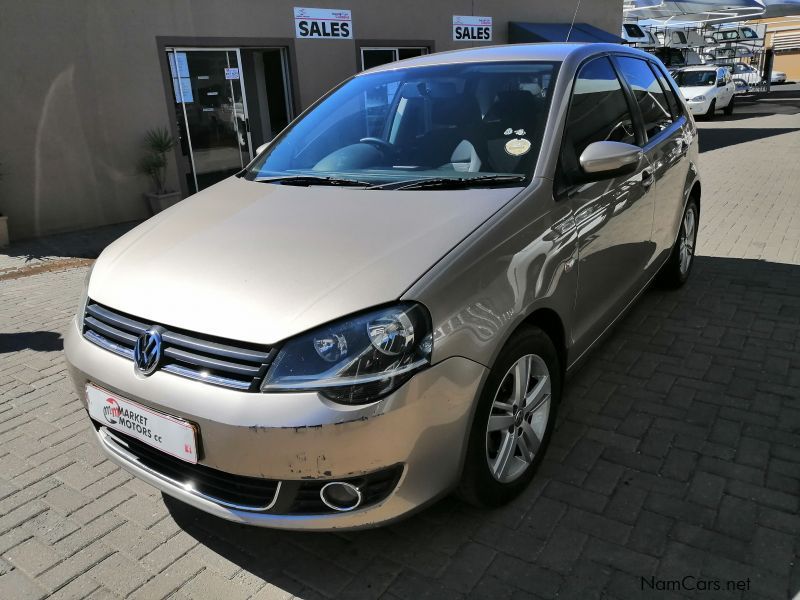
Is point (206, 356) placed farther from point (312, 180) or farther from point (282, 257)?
point (312, 180)

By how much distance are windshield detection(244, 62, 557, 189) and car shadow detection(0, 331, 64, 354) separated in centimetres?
231

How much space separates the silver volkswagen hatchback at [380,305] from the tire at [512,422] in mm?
11

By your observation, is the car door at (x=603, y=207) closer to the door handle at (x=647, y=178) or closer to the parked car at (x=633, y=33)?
the door handle at (x=647, y=178)

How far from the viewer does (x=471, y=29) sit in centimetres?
1448

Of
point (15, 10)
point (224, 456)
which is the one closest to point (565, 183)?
point (224, 456)

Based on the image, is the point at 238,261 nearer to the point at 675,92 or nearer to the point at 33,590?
the point at 33,590

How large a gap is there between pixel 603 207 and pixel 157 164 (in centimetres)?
771

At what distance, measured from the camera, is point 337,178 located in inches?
120

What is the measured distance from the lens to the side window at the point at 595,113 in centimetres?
292

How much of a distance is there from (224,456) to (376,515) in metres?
0.53

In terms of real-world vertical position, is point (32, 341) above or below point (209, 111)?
below

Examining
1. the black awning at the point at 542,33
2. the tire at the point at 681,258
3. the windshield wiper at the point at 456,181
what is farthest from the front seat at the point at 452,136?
the black awning at the point at 542,33

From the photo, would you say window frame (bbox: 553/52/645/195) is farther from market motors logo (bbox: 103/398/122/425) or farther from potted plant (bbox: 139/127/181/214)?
potted plant (bbox: 139/127/181/214)

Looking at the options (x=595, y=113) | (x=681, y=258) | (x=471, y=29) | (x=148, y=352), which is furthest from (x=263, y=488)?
(x=471, y=29)
